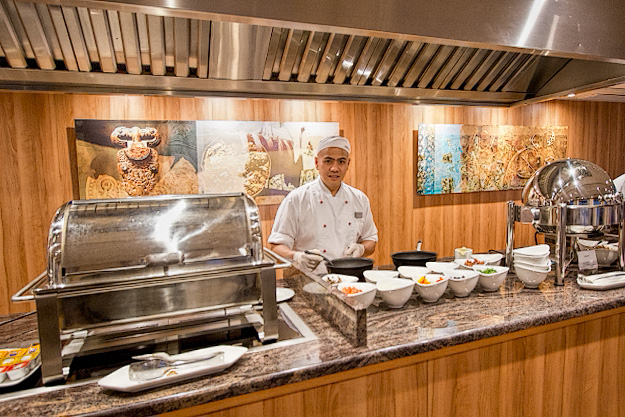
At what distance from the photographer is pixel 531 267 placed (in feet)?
6.53

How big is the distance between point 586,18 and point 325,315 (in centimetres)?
199

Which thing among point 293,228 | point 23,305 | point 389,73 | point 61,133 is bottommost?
point 23,305

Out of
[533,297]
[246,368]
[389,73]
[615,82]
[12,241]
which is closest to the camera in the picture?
[246,368]

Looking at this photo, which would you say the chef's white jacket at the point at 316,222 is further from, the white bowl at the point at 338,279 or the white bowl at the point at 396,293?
the white bowl at the point at 396,293

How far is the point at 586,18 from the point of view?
1.95 m

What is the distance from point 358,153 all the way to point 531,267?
8.38 feet

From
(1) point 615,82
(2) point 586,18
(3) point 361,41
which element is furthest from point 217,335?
(1) point 615,82

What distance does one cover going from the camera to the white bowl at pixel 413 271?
1.91 meters

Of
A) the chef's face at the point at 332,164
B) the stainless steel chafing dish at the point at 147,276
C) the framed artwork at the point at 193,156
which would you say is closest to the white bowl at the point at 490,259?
the chef's face at the point at 332,164

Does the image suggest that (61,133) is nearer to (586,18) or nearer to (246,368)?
(246,368)

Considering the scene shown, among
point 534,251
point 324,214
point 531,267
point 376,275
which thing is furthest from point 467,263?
point 324,214

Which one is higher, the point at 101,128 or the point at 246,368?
the point at 101,128

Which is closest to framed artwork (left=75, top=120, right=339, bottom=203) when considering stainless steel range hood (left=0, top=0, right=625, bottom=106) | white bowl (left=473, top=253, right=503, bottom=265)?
stainless steel range hood (left=0, top=0, right=625, bottom=106)

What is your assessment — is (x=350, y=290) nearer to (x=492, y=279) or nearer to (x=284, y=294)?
(x=284, y=294)
